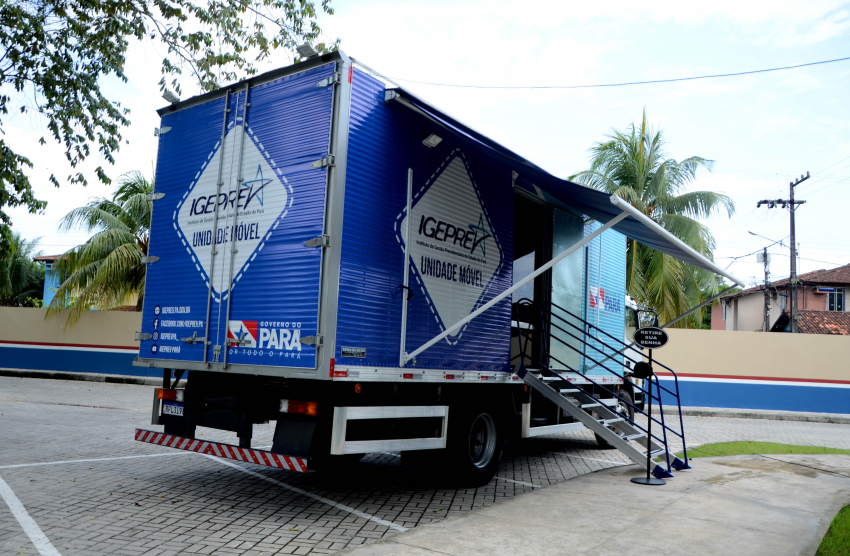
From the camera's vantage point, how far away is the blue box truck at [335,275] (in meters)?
5.44

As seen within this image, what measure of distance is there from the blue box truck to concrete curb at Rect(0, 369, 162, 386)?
14.6m

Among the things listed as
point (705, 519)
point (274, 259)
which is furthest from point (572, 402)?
point (274, 259)

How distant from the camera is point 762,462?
9148 mm

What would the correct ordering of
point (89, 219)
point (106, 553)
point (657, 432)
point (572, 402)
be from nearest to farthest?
point (106, 553) < point (572, 402) < point (657, 432) < point (89, 219)

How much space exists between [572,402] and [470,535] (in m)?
3.25

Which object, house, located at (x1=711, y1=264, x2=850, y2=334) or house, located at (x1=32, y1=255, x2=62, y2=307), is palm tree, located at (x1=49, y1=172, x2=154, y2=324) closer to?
house, located at (x1=32, y1=255, x2=62, y2=307)

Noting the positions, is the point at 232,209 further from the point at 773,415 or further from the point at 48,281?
Result: the point at 48,281

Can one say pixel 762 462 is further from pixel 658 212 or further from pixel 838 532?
pixel 658 212

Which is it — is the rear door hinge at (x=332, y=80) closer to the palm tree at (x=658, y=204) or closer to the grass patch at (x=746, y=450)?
the grass patch at (x=746, y=450)

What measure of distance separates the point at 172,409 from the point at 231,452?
1124mm

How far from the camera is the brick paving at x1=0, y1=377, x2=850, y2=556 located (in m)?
4.64

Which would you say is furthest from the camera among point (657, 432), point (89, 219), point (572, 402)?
point (89, 219)

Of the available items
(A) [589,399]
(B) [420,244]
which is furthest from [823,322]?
(B) [420,244]

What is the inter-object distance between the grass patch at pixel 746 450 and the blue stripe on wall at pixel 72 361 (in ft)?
51.8
